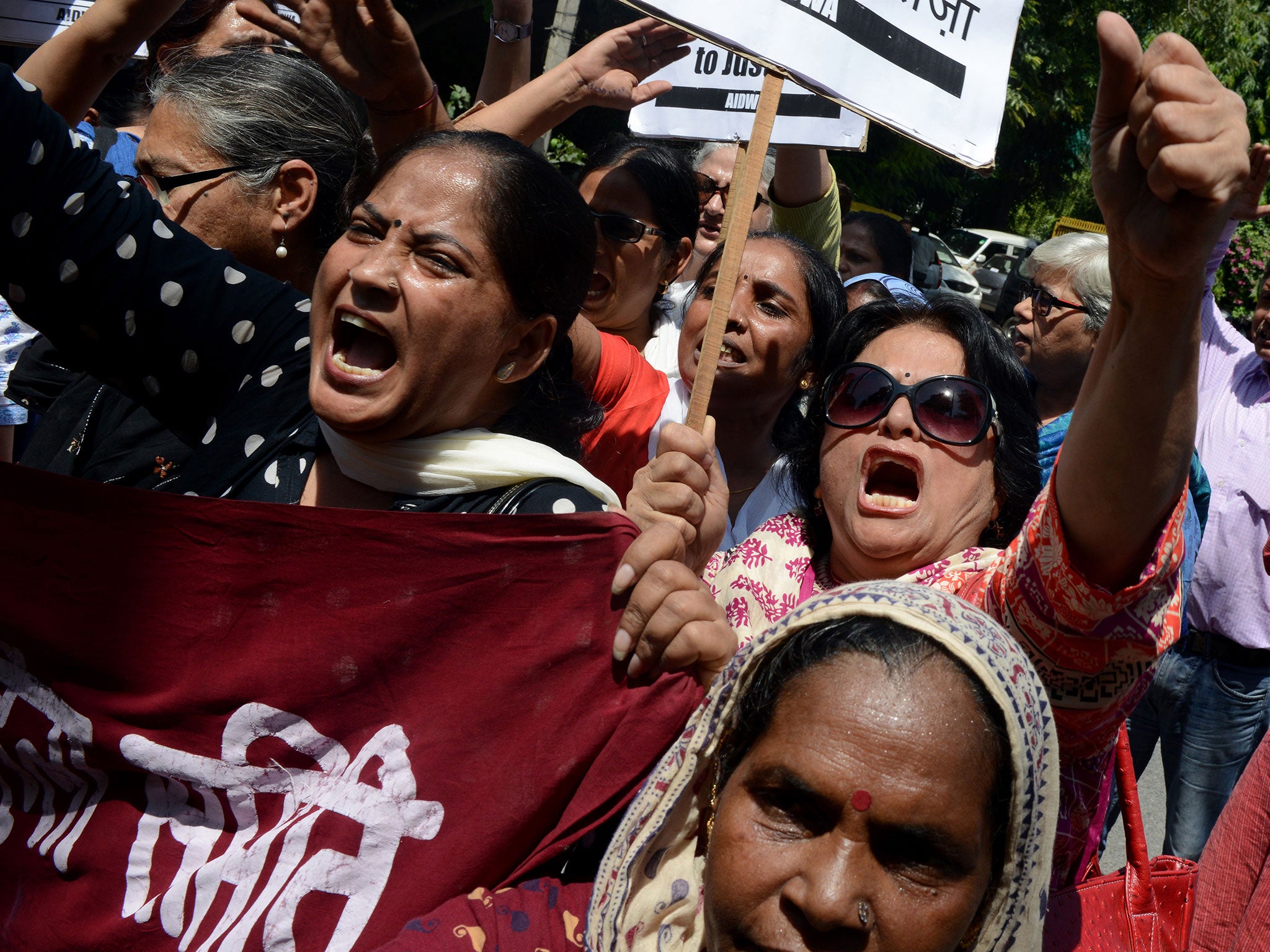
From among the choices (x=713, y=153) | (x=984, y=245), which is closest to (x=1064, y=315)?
(x=713, y=153)

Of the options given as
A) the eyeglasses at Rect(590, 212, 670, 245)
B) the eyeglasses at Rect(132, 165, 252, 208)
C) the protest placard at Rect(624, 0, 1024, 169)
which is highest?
the protest placard at Rect(624, 0, 1024, 169)

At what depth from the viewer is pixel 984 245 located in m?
24.9

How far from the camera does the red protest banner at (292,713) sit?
5.57ft

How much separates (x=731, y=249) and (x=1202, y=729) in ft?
9.97

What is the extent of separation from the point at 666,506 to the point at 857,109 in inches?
35.2

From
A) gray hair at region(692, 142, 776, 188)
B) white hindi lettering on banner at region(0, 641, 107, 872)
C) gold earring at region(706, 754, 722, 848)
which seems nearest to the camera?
gold earring at region(706, 754, 722, 848)

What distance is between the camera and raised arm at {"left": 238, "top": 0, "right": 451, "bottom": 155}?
7.66 ft

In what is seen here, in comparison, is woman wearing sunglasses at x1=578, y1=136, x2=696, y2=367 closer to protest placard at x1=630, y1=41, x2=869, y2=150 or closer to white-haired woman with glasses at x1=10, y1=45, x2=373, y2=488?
protest placard at x1=630, y1=41, x2=869, y2=150

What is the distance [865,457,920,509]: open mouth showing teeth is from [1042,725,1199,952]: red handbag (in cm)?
67

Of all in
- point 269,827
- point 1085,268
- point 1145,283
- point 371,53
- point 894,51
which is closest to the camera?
point 1145,283

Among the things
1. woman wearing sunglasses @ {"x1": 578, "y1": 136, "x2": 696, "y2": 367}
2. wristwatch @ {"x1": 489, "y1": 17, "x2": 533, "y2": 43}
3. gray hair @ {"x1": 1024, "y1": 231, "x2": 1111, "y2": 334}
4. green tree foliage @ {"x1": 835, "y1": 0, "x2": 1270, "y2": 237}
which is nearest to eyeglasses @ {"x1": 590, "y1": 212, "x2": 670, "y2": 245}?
woman wearing sunglasses @ {"x1": 578, "y1": 136, "x2": 696, "y2": 367}

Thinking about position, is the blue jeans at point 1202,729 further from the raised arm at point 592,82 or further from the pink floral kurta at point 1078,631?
the raised arm at point 592,82

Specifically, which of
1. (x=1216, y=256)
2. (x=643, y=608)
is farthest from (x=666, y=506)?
(x=1216, y=256)

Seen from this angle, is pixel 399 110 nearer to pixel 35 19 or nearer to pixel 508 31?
pixel 508 31
